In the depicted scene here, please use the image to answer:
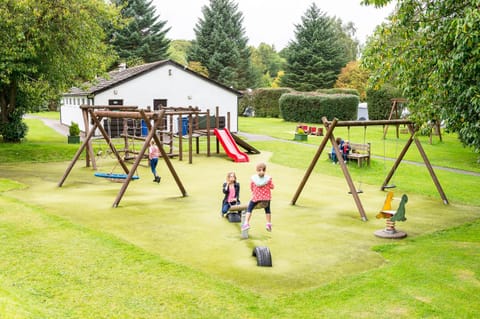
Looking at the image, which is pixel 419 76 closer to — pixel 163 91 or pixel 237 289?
pixel 237 289

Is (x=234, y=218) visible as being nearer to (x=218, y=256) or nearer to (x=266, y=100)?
(x=218, y=256)

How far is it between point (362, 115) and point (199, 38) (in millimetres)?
26671

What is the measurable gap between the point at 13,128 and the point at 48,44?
27.3 ft

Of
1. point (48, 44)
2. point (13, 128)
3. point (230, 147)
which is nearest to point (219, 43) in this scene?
point (13, 128)

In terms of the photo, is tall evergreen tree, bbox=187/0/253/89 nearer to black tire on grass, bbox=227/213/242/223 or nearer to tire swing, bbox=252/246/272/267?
black tire on grass, bbox=227/213/242/223

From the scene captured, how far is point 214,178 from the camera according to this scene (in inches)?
763

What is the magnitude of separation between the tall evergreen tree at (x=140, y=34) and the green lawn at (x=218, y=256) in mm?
46482

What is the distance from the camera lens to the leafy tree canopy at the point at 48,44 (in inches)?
872

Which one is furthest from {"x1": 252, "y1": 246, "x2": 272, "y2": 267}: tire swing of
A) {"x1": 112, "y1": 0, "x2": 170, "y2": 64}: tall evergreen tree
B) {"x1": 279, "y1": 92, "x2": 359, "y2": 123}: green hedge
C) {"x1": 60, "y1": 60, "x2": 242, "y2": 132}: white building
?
{"x1": 112, "y1": 0, "x2": 170, "y2": 64}: tall evergreen tree

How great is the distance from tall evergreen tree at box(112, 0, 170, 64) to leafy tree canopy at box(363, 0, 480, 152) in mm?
52380

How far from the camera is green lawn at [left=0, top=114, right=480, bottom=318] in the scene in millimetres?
7168

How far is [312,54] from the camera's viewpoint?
6756cm

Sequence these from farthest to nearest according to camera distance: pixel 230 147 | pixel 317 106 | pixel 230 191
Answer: pixel 317 106 < pixel 230 147 < pixel 230 191

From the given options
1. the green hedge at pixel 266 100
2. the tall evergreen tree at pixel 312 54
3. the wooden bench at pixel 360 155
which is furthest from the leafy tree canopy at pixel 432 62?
the tall evergreen tree at pixel 312 54
